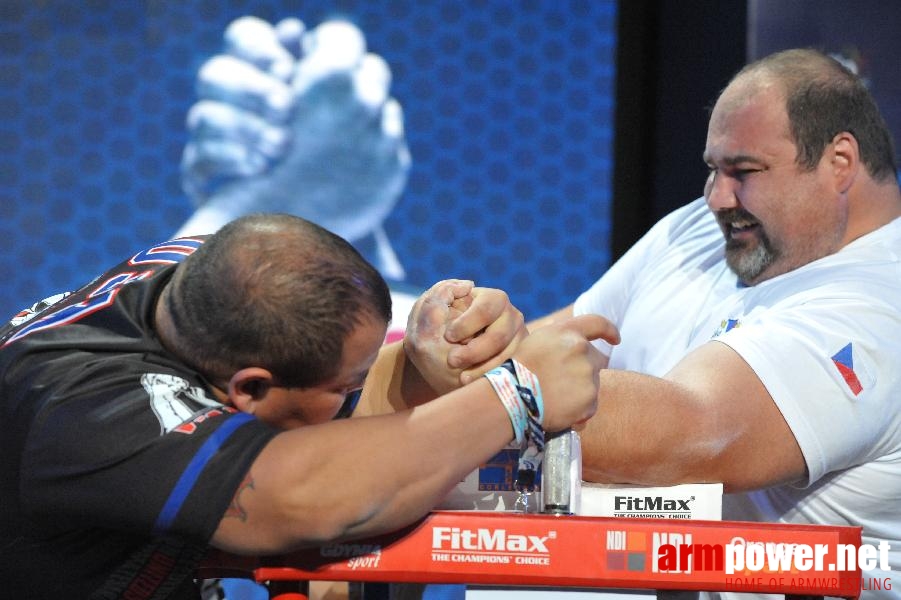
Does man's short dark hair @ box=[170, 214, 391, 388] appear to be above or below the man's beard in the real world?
below


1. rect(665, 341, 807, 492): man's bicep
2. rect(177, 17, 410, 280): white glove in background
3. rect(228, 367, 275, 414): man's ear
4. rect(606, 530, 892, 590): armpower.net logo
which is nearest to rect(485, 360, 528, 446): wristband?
rect(606, 530, 892, 590): armpower.net logo

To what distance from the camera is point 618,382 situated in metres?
1.41

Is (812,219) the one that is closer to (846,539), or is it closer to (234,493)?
(846,539)

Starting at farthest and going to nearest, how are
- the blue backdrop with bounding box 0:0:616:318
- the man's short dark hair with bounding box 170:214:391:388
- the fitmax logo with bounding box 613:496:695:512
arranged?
the blue backdrop with bounding box 0:0:616:318
the fitmax logo with bounding box 613:496:695:512
the man's short dark hair with bounding box 170:214:391:388

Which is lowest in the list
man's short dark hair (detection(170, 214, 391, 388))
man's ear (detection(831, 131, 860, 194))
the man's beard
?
man's short dark hair (detection(170, 214, 391, 388))

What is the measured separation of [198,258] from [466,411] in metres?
0.35

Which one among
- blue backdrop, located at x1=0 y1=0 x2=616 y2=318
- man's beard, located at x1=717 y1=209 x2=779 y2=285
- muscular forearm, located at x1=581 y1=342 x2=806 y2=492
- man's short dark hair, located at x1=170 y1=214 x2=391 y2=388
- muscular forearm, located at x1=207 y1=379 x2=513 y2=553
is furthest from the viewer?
blue backdrop, located at x1=0 y1=0 x2=616 y2=318

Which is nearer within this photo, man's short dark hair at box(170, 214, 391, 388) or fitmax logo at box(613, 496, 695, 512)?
man's short dark hair at box(170, 214, 391, 388)

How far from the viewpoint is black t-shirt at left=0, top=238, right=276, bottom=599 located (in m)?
0.97

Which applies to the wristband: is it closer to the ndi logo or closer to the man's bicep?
the ndi logo

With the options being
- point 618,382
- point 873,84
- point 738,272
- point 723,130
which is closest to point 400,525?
point 618,382

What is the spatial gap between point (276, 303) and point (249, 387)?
11 centimetres

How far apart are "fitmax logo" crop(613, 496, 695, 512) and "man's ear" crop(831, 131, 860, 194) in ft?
3.38

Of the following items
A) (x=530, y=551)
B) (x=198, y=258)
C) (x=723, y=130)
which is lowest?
(x=530, y=551)
